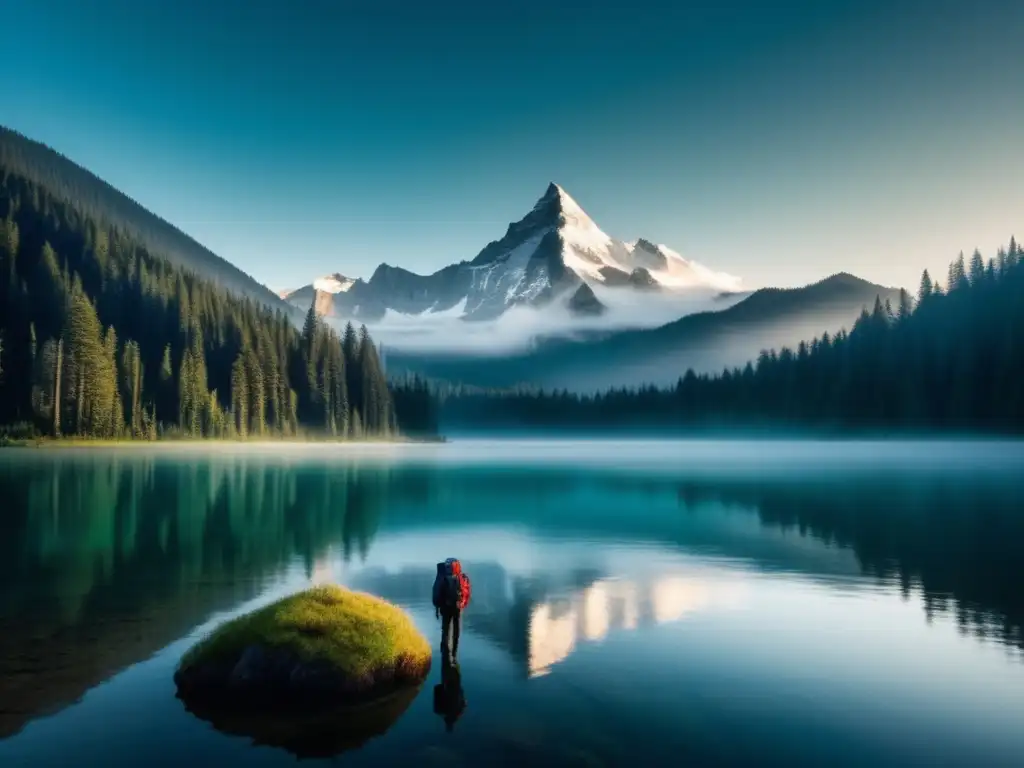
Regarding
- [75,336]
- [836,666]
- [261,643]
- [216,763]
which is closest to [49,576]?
[261,643]

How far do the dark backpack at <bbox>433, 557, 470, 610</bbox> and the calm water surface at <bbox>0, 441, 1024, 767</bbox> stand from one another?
190 centimetres

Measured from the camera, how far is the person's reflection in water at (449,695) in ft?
55.5

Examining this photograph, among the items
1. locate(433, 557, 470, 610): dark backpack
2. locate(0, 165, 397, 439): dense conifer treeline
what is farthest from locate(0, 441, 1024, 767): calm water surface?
locate(0, 165, 397, 439): dense conifer treeline

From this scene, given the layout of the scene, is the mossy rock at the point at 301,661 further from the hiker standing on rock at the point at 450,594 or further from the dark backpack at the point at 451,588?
the dark backpack at the point at 451,588

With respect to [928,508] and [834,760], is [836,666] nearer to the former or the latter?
[834,760]

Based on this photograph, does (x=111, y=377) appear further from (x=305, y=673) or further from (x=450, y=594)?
(x=305, y=673)

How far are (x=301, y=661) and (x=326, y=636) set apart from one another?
3.35ft

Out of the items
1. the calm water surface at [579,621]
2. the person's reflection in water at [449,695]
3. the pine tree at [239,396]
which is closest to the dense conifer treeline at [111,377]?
the pine tree at [239,396]

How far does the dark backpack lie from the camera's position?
20.1m

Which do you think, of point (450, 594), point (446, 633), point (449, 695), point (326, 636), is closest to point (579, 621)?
point (446, 633)

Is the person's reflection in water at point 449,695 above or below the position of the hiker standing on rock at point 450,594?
below

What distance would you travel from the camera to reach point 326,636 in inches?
728

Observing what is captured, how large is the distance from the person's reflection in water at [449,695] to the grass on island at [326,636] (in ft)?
2.43

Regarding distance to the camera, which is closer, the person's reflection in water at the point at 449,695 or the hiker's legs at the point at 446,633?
the person's reflection in water at the point at 449,695
